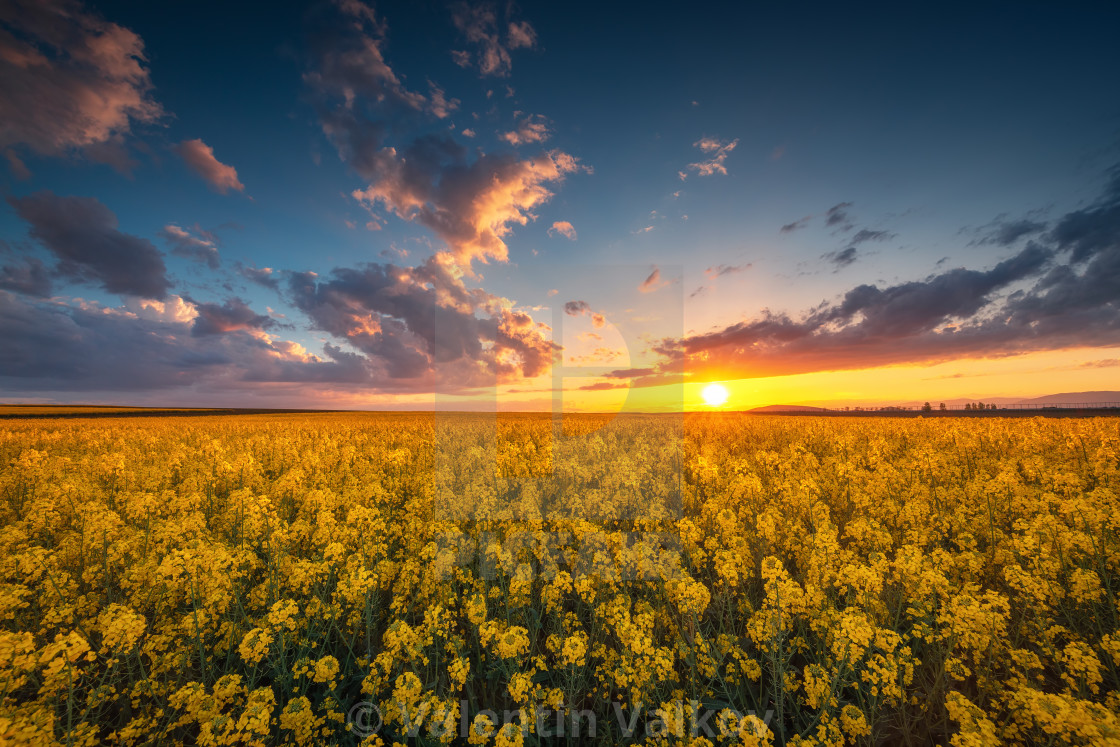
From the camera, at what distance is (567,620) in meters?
4.48

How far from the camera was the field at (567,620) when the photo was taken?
3.63 meters

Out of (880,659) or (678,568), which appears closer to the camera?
(880,659)

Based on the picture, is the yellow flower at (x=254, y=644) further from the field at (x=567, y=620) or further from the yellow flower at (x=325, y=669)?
the yellow flower at (x=325, y=669)

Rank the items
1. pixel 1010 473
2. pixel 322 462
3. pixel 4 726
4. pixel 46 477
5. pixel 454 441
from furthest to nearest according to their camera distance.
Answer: pixel 454 441 < pixel 322 462 < pixel 46 477 < pixel 1010 473 < pixel 4 726

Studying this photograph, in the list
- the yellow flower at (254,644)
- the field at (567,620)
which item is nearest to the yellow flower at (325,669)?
the field at (567,620)

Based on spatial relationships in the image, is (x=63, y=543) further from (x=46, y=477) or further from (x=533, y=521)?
(x=533, y=521)

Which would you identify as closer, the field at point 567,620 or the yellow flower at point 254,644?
the field at point 567,620

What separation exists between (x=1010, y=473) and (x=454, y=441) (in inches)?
733

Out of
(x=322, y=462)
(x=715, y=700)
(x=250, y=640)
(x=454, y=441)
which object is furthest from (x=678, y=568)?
(x=454, y=441)

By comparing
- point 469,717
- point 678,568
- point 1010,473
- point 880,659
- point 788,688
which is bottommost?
point 469,717

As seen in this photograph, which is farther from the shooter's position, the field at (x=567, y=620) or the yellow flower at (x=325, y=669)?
the yellow flower at (x=325, y=669)

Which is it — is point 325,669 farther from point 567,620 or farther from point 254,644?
point 567,620

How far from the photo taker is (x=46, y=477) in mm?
9719

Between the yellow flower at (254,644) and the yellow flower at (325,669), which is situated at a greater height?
the yellow flower at (254,644)
